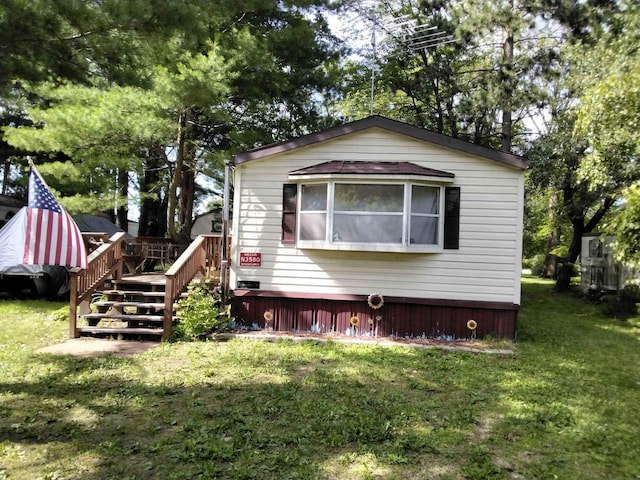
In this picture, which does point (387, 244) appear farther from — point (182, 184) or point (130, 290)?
point (182, 184)

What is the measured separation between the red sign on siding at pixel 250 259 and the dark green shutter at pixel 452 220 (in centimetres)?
322

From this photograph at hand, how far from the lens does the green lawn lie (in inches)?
128

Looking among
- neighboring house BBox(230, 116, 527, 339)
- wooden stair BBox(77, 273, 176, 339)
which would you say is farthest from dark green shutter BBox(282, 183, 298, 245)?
wooden stair BBox(77, 273, 176, 339)

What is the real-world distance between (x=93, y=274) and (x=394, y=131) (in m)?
5.75

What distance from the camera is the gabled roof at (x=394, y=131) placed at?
7.30 metres

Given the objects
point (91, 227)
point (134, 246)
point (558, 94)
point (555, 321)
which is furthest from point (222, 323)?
point (558, 94)

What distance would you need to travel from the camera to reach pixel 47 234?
4555 mm

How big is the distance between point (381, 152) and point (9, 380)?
6.15 meters

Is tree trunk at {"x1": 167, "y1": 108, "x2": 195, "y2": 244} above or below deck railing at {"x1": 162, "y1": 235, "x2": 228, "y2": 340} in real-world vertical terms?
above

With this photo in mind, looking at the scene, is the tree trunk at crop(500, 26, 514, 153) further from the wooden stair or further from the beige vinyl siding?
the wooden stair

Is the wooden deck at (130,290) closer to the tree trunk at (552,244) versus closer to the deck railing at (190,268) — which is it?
the deck railing at (190,268)

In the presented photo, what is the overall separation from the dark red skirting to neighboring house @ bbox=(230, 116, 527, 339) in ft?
0.06

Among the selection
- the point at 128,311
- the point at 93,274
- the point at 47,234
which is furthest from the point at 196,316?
the point at 47,234

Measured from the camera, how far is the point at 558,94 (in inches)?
576
